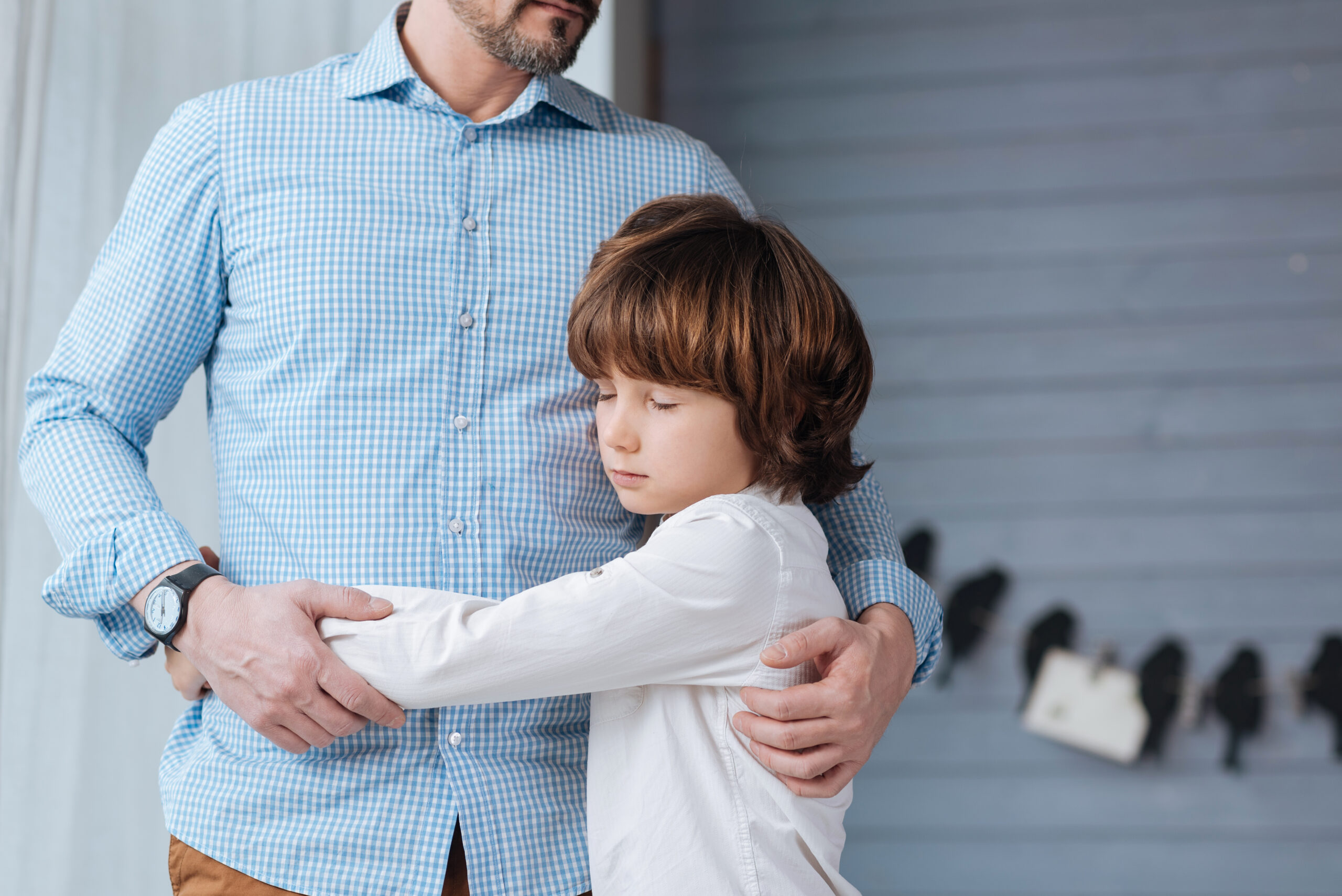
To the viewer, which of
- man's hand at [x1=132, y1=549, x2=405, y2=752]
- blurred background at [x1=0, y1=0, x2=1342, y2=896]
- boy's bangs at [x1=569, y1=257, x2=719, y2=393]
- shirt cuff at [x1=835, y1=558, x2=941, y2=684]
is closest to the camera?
man's hand at [x1=132, y1=549, x2=405, y2=752]

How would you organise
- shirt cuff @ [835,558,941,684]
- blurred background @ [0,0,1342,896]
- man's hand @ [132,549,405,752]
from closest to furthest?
man's hand @ [132,549,405,752] → shirt cuff @ [835,558,941,684] → blurred background @ [0,0,1342,896]

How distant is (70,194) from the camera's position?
139 cm

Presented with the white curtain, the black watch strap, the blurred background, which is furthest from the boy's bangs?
the blurred background

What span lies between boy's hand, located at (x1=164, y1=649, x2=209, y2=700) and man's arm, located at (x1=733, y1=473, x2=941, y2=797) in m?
0.51

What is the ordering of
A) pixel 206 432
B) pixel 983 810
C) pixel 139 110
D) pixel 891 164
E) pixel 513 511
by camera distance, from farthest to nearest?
pixel 891 164 → pixel 983 810 → pixel 206 432 → pixel 139 110 → pixel 513 511

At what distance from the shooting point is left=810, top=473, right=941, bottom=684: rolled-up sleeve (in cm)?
115

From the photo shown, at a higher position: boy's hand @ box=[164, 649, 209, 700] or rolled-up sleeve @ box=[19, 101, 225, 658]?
rolled-up sleeve @ box=[19, 101, 225, 658]

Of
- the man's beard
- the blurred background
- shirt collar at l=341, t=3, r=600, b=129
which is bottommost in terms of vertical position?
the blurred background

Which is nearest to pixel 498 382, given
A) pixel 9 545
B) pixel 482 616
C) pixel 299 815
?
pixel 482 616

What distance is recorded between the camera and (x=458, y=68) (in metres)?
1.22

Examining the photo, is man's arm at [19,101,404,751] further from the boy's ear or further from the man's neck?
the boy's ear

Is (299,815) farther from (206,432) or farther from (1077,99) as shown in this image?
(1077,99)

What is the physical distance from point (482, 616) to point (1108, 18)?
2.46 meters

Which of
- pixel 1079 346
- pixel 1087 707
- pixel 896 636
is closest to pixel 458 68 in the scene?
pixel 896 636
